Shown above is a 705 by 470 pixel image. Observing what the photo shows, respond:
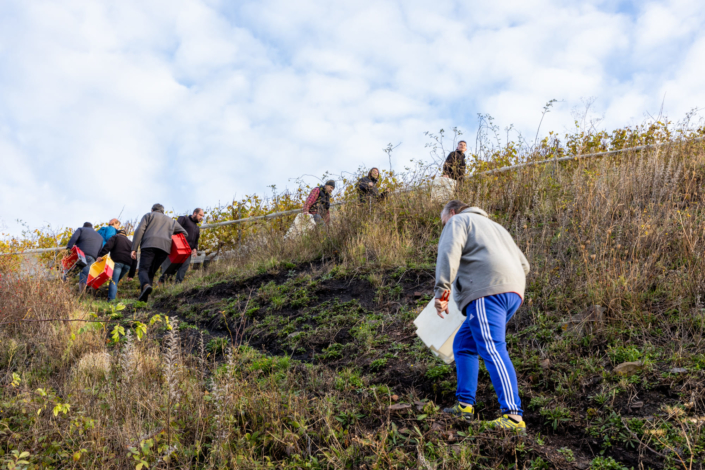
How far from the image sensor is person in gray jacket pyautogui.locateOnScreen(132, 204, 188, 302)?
30.9 ft

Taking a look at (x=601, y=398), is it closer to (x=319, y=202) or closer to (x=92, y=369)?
(x=92, y=369)

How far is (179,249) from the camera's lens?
32.3ft

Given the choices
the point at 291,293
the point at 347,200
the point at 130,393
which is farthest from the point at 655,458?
the point at 347,200

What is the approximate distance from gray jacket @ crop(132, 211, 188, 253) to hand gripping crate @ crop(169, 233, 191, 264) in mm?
151

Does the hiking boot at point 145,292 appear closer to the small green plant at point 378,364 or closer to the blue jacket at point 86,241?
the blue jacket at point 86,241

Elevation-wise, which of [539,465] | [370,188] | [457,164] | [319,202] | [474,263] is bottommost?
[539,465]

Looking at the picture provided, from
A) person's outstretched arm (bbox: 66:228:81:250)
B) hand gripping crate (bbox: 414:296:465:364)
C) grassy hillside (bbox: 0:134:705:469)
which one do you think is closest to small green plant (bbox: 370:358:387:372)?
grassy hillside (bbox: 0:134:705:469)

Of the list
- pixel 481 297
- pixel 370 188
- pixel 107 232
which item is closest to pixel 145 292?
pixel 107 232

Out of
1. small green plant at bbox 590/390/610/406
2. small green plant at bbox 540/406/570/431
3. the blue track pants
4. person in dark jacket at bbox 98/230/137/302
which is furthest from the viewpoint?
person in dark jacket at bbox 98/230/137/302

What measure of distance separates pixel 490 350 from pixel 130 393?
280cm

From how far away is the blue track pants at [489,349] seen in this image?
10.4 ft

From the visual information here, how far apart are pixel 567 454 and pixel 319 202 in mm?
7419

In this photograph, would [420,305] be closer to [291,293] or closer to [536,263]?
[536,263]

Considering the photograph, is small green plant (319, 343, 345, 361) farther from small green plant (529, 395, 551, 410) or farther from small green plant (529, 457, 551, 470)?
small green plant (529, 457, 551, 470)
